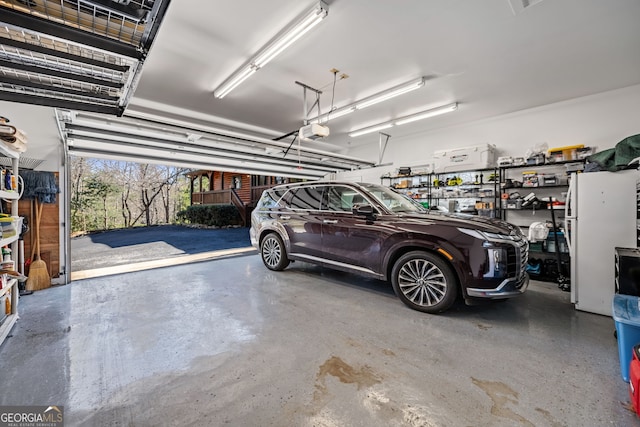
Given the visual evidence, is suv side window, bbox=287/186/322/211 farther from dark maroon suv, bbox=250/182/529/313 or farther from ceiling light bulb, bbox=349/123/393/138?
ceiling light bulb, bbox=349/123/393/138

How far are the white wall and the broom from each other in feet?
24.2

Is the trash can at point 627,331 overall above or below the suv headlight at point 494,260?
below

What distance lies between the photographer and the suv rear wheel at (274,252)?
4469 mm

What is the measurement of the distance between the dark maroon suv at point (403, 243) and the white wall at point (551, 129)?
3238 mm

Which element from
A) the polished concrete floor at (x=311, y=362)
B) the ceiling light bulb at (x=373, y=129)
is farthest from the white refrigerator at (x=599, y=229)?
the ceiling light bulb at (x=373, y=129)

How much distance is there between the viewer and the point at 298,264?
515 centimetres

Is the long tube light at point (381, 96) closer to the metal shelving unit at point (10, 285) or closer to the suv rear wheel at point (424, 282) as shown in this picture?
the suv rear wheel at point (424, 282)

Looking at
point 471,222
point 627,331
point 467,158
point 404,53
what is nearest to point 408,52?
point 404,53

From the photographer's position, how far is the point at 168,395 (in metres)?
1.55

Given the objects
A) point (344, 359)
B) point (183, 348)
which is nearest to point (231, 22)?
point (183, 348)

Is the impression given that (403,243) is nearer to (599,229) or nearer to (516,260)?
(516,260)

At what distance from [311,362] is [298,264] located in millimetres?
3288

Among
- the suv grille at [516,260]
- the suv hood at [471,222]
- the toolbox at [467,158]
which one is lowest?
the suv grille at [516,260]

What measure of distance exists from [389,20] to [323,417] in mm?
3515
